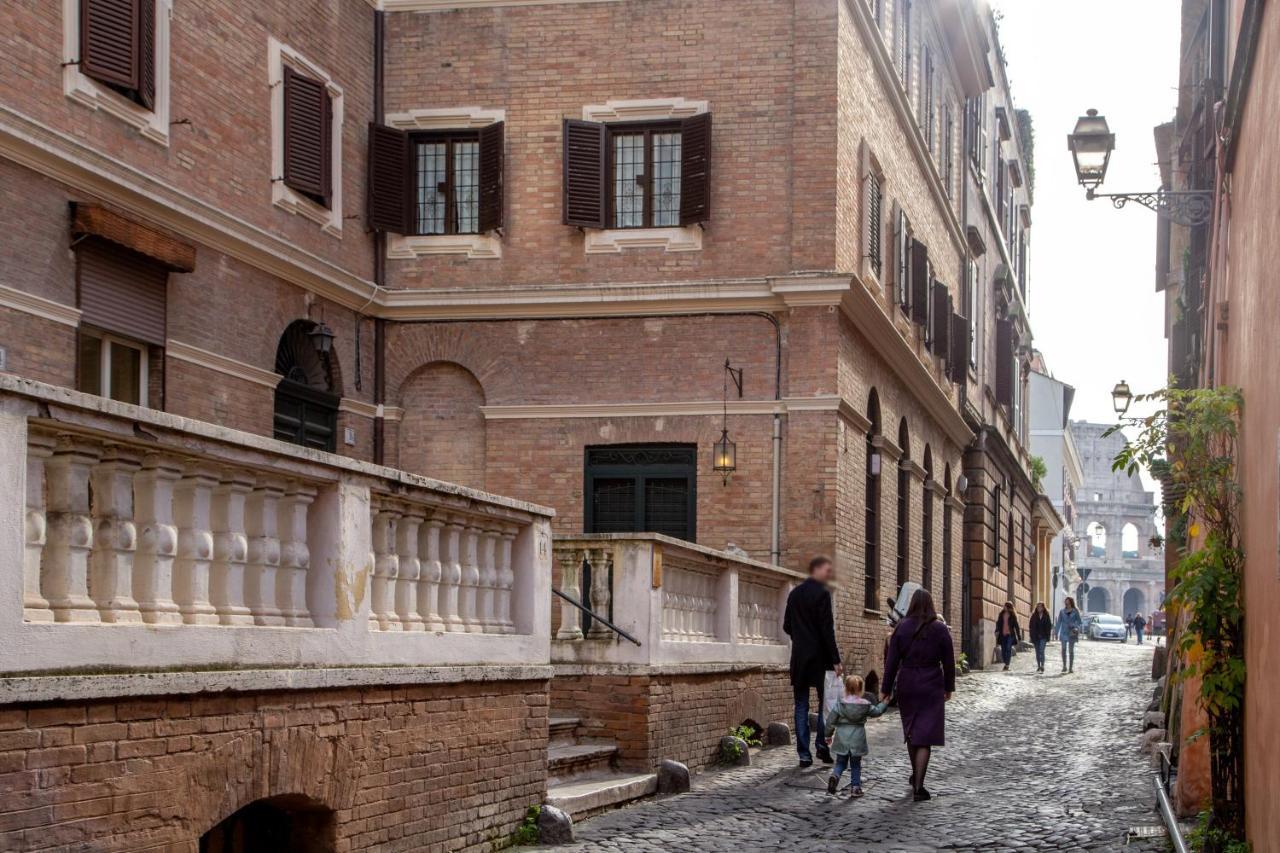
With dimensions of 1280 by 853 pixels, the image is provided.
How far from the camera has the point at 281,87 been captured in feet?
60.5

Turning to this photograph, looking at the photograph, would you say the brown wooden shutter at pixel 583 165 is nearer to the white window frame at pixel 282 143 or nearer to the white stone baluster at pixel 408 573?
the white window frame at pixel 282 143

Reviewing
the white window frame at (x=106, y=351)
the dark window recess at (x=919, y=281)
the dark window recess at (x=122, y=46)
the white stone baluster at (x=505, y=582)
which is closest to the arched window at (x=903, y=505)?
the dark window recess at (x=919, y=281)

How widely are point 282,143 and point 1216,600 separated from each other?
1194 cm

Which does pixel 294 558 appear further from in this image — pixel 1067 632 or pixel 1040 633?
pixel 1067 632

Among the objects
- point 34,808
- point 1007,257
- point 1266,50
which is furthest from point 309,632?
point 1007,257

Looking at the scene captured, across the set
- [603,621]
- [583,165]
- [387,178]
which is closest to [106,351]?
[603,621]

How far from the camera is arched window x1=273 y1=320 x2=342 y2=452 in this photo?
61.7 ft

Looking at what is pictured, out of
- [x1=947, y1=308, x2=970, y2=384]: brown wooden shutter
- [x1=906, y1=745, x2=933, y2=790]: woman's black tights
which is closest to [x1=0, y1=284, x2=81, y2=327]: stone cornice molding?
[x1=906, y1=745, x2=933, y2=790]: woman's black tights

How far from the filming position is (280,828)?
8570 mm

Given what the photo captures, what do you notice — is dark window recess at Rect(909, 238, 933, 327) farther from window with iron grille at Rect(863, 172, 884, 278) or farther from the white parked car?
the white parked car

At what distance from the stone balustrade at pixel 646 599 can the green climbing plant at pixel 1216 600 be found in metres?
4.10

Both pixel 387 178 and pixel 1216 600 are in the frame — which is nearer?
pixel 1216 600

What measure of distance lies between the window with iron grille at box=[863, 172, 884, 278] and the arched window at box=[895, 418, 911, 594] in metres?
3.45

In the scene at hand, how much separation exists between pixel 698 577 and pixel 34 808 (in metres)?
9.63
